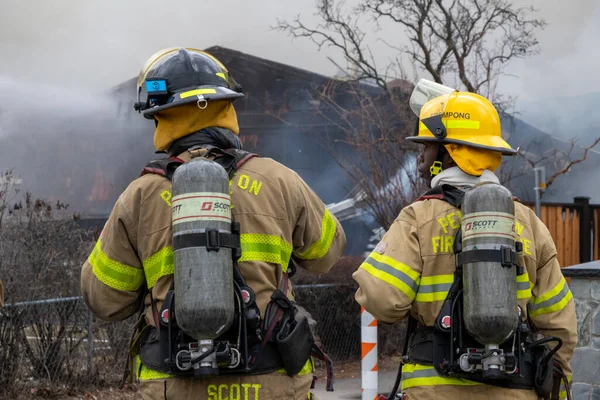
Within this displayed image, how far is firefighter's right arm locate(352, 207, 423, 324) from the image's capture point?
3.05 m

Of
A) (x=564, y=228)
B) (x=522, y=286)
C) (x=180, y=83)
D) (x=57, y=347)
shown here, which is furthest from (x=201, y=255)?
(x=564, y=228)

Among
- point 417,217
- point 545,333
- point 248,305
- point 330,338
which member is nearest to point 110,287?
point 248,305

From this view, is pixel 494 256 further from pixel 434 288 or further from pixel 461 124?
pixel 461 124

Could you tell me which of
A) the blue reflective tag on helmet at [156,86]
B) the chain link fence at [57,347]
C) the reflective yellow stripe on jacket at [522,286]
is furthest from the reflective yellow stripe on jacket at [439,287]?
the chain link fence at [57,347]

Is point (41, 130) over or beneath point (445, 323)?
over

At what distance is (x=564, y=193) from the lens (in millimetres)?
19500

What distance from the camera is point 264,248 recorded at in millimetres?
2920

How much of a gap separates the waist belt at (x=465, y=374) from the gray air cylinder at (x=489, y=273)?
0.59 ft

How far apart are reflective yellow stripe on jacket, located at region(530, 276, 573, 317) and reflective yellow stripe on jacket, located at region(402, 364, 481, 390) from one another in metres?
0.43

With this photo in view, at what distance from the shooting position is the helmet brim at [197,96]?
9.85ft

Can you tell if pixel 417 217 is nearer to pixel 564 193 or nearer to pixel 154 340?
pixel 154 340

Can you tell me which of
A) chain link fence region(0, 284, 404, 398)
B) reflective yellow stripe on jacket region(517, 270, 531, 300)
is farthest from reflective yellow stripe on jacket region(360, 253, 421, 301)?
chain link fence region(0, 284, 404, 398)

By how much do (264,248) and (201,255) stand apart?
1.08 ft

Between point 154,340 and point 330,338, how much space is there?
6.98 meters
